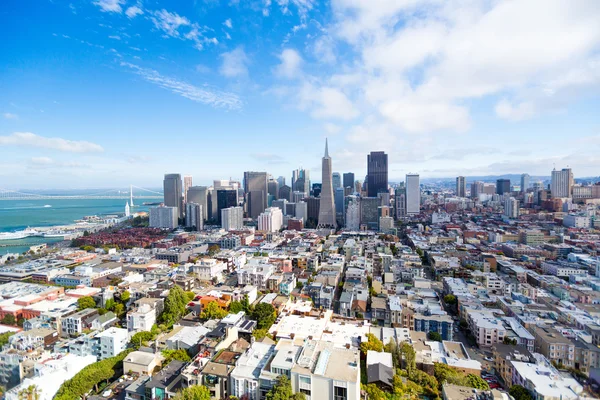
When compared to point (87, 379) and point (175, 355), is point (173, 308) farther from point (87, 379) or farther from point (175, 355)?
point (87, 379)

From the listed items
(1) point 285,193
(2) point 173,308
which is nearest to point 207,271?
(2) point 173,308

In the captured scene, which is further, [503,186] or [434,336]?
[503,186]

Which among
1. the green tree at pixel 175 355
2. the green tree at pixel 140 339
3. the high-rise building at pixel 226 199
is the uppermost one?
the high-rise building at pixel 226 199

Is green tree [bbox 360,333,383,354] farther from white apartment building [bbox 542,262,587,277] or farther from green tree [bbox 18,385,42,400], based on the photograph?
white apartment building [bbox 542,262,587,277]

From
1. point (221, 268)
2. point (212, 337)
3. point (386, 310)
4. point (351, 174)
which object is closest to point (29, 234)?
point (221, 268)

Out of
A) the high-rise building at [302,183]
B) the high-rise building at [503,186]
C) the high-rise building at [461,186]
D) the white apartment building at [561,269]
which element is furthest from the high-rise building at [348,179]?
the white apartment building at [561,269]

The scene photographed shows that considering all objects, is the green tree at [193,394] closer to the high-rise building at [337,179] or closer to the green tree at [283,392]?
the green tree at [283,392]
